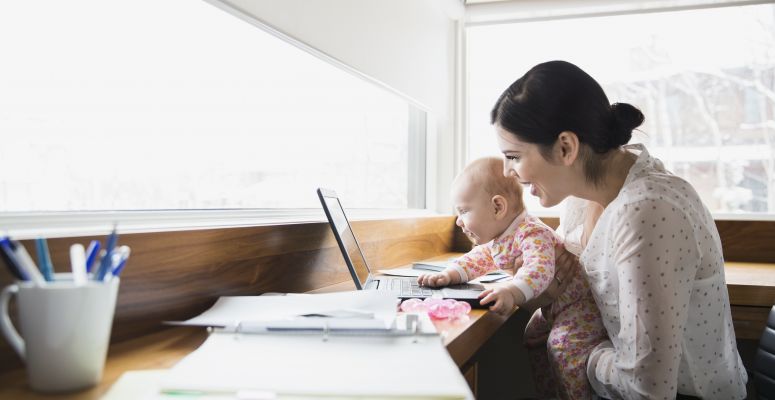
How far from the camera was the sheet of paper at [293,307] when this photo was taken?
1.01m

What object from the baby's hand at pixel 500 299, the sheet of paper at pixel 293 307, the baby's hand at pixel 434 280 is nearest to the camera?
the sheet of paper at pixel 293 307

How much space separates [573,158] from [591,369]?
0.46 metres

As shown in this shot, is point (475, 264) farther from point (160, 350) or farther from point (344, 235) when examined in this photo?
point (160, 350)

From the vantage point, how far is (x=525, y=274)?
1.41 m

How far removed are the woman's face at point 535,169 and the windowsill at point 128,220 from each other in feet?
1.66

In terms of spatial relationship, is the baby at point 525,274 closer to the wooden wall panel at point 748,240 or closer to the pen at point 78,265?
the pen at point 78,265

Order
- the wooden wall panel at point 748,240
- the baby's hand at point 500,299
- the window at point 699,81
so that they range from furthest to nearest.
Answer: the window at point 699,81 < the wooden wall panel at point 748,240 < the baby's hand at point 500,299

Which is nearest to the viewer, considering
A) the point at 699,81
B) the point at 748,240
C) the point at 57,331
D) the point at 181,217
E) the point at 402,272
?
the point at 57,331

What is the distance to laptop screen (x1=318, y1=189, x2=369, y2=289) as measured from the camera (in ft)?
4.55

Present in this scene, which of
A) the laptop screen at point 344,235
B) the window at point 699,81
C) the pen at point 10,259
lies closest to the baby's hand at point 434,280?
the laptop screen at point 344,235

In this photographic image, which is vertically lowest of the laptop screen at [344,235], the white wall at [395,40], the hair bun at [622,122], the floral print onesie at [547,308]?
the floral print onesie at [547,308]

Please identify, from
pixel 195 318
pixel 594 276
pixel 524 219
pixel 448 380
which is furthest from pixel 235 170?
pixel 448 380

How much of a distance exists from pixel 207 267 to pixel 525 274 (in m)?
0.70

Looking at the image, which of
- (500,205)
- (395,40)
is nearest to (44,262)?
(500,205)
